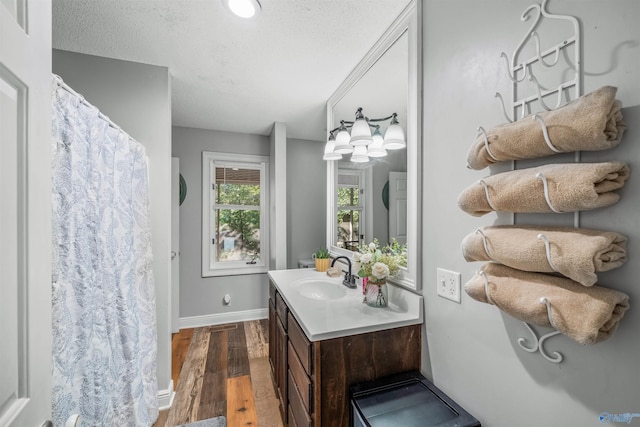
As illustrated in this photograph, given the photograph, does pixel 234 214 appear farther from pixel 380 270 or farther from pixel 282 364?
pixel 380 270

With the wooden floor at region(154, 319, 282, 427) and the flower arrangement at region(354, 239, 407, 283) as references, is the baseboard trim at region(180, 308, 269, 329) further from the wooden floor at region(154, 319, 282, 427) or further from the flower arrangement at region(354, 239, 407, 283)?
the flower arrangement at region(354, 239, 407, 283)

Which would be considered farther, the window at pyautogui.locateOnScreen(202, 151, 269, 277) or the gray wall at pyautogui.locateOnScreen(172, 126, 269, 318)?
the window at pyautogui.locateOnScreen(202, 151, 269, 277)

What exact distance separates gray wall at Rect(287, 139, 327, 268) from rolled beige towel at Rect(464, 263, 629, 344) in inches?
105

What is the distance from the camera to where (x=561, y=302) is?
646 millimetres

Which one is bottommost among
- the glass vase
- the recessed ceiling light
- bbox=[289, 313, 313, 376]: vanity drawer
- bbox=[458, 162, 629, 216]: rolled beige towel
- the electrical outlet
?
bbox=[289, 313, 313, 376]: vanity drawer

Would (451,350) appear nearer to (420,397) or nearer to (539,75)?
(420,397)

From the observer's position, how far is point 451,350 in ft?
3.60

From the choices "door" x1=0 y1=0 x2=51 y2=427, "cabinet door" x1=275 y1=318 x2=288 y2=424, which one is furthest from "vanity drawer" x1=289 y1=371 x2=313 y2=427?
"door" x1=0 y1=0 x2=51 y2=427

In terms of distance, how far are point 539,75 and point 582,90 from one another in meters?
0.14

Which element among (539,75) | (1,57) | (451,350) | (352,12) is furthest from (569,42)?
(1,57)

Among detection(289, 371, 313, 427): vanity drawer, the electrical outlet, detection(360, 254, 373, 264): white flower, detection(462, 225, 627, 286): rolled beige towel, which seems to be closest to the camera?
detection(462, 225, 627, 286): rolled beige towel

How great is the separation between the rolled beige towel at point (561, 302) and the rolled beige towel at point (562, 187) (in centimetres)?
20

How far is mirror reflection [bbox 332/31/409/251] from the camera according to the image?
4.70 ft

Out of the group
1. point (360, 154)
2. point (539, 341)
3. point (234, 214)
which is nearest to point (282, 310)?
point (360, 154)
